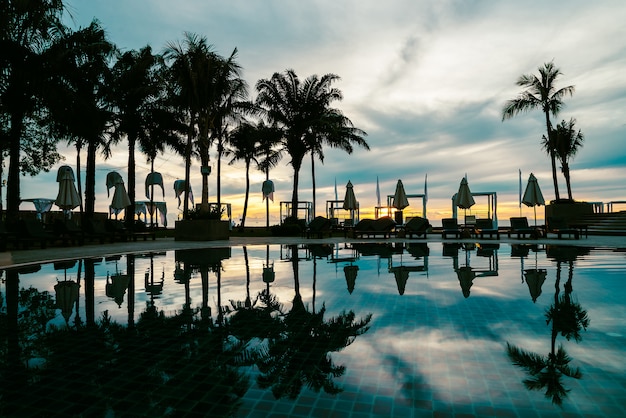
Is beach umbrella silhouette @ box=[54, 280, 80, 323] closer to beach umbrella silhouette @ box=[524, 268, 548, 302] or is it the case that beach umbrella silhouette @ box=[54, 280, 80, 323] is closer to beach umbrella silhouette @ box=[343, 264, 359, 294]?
beach umbrella silhouette @ box=[343, 264, 359, 294]

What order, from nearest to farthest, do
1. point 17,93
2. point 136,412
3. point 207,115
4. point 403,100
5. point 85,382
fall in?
point 136,412 → point 85,382 → point 17,93 → point 403,100 → point 207,115

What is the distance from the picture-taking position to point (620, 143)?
20531mm

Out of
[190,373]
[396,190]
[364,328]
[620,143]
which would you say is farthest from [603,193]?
[190,373]

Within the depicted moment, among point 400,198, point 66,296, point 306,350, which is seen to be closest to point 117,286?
point 66,296

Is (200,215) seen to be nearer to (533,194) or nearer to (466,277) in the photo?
(466,277)

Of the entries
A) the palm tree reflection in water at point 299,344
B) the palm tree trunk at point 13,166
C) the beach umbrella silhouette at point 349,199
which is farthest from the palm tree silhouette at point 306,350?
the beach umbrella silhouette at point 349,199

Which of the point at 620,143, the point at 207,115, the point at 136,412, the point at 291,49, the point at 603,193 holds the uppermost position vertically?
the point at 291,49

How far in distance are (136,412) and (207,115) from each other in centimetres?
1846

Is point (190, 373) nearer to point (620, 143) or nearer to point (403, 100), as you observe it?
point (403, 100)

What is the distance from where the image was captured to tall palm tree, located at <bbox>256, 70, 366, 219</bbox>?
81.3 feet

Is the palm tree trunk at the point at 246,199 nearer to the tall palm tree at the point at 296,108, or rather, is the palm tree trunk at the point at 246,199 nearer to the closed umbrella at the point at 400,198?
the tall palm tree at the point at 296,108

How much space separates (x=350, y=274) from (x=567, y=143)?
26.5 meters

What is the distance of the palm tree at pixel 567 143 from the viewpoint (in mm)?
27422

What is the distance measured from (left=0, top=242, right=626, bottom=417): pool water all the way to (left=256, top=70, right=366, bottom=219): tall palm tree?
18273 mm
